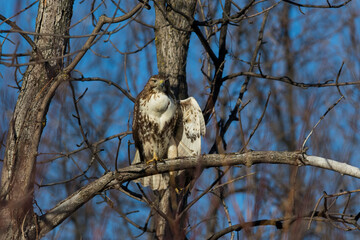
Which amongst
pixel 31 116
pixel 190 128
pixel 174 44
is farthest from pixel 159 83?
pixel 31 116

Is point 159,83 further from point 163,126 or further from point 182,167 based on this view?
point 182,167

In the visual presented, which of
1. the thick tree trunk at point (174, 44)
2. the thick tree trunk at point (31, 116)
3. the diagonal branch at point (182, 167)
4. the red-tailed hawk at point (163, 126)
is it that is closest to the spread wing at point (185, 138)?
the red-tailed hawk at point (163, 126)

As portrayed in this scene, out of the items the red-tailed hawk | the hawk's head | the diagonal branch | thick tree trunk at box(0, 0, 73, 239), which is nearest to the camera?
thick tree trunk at box(0, 0, 73, 239)

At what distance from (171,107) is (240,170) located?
97.3 inches

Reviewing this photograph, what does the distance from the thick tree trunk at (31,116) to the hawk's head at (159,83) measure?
1417mm

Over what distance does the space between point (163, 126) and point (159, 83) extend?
0.60 metres

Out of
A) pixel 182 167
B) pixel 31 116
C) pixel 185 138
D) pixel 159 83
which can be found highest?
pixel 159 83

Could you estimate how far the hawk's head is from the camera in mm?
5246

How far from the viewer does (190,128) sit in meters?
5.70

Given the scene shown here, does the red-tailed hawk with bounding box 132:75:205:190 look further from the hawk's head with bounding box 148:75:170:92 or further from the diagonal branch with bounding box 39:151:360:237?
the diagonal branch with bounding box 39:151:360:237

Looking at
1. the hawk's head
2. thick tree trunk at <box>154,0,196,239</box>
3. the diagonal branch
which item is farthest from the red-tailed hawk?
the diagonal branch

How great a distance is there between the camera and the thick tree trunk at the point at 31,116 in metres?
3.44

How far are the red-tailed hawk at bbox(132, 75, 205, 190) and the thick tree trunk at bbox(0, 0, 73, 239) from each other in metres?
1.53

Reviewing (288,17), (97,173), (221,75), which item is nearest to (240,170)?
(97,173)
